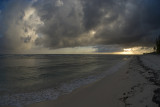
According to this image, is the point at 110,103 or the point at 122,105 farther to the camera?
the point at 110,103

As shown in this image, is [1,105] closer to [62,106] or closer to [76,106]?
[62,106]

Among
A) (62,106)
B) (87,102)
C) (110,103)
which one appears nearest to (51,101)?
(62,106)

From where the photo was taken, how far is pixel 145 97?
5.66 metres

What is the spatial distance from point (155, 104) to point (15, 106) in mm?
8038

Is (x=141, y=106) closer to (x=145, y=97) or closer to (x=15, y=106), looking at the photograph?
(x=145, y=97)

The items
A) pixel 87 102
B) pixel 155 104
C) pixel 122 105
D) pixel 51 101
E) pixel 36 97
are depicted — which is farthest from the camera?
pixel 36 97

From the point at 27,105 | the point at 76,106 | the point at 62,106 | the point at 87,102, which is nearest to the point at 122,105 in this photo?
the point at 87,102

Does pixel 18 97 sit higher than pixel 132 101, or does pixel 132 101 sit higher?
pixel 132 101

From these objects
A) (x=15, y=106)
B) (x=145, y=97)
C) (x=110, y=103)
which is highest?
(x=145, y=97)

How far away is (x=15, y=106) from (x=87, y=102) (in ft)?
15.4

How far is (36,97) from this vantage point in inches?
309

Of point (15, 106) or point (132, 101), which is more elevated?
point (132, 101)

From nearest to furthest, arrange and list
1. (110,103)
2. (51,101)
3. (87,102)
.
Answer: (110,103) → (87,102) → (51,101)

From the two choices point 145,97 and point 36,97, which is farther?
point 36,97
